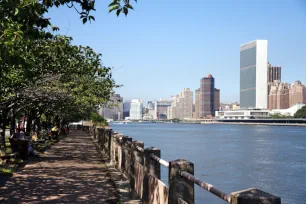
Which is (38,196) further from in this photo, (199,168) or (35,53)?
(199,168)

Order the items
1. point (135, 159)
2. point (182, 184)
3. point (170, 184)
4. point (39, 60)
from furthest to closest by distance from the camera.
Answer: point (39, 60) < point (135, 159) < point (170, 184) < point (182, 184)

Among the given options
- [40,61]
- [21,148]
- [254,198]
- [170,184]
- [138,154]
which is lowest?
[21,148]

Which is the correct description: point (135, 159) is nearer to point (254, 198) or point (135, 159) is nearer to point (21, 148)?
point (254, 198)

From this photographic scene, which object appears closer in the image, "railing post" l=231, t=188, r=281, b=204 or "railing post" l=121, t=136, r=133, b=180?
"railing post" l=231, t=188, r=281, b=204

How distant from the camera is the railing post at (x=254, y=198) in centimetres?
346

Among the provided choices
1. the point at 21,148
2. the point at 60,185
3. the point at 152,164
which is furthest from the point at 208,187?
the point at 21,148

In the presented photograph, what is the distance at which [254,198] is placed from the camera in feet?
11.7

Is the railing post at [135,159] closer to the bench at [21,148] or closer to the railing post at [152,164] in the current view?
the railing post at [152,164]

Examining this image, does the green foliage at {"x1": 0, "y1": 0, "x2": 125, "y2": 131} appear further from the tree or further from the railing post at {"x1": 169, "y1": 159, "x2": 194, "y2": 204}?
the railing post at {"x1": 169, "y1": 159, "x2": 194, "y2": 204}

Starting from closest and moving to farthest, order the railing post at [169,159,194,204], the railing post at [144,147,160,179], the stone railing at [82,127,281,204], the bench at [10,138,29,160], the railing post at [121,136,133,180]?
the stone railing at [82,127,281,204] < the railing post at [169,159,194,204] < the railing post at [144,147,160,179] < the railing post at [121,136,133,180] < the bench at [10,138,29,160]

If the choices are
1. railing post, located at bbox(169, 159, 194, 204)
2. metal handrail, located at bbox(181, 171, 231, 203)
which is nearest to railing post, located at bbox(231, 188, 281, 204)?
metal handrail, located at bbox(181, 171, 231, 203)

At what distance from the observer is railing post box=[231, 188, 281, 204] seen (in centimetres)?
346

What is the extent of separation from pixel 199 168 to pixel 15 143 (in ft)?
63.0

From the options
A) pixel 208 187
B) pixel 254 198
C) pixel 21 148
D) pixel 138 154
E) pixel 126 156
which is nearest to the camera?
pixel 254 198
